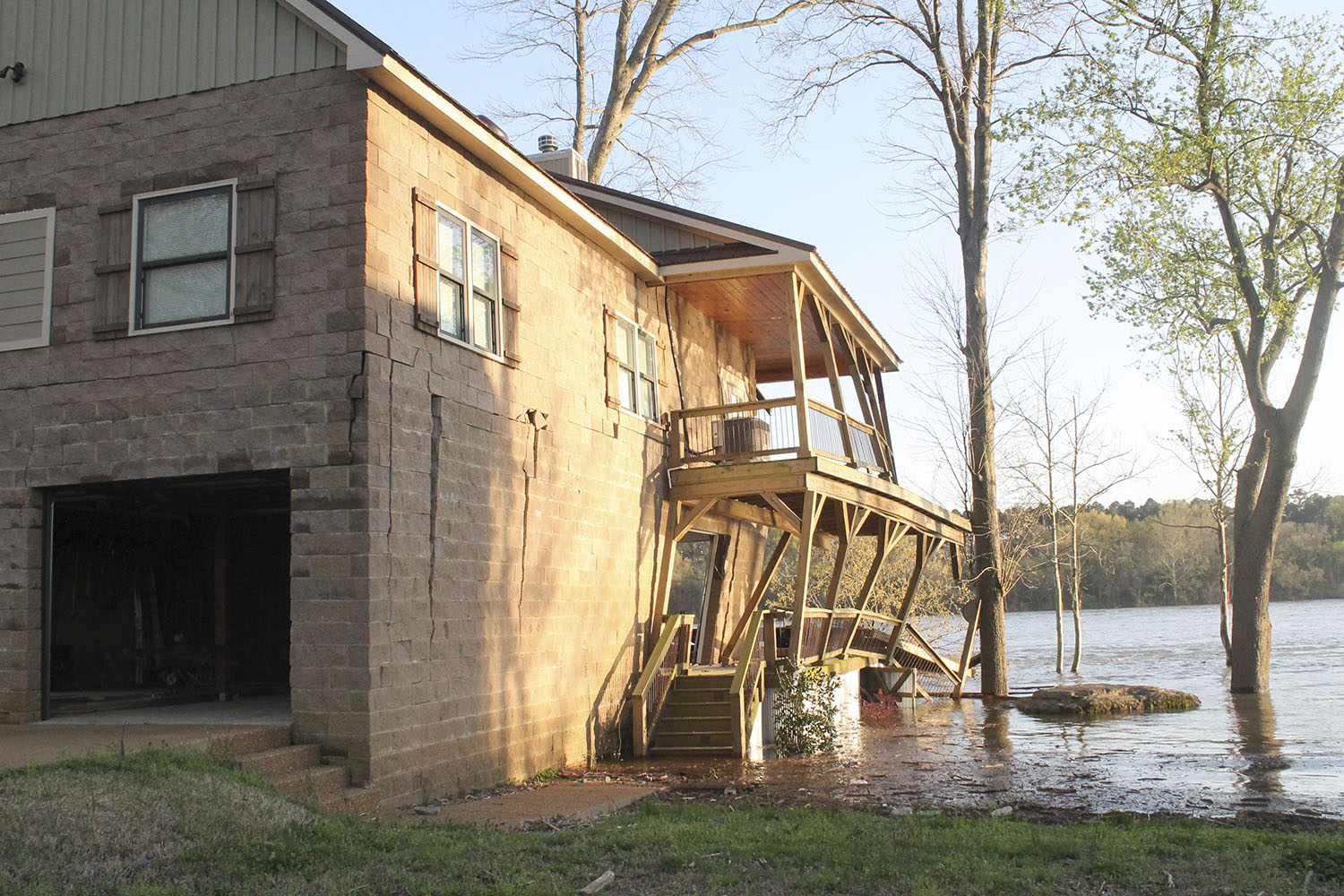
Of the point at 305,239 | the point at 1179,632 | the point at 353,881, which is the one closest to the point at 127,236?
the point at 305,239

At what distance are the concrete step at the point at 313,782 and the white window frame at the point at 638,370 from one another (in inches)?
270

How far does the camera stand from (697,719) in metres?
14.1

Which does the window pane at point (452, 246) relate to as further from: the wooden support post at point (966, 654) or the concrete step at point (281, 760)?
the wooden support post at point (966, 654)

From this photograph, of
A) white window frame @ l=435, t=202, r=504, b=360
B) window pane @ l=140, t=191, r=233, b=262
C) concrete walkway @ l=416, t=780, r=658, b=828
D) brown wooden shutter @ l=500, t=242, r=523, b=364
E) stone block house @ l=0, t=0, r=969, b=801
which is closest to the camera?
concrete walkway @ l=416, t=780, r=658, b=828

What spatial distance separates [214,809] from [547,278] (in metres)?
7.33

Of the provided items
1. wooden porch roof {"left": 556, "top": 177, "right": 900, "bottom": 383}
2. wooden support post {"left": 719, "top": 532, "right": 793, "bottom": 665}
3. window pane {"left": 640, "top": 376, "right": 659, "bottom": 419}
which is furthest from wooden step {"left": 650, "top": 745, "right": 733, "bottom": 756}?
wooden porch roof {"left": 556, "top": 177, "right": 900, "bottom": 383}

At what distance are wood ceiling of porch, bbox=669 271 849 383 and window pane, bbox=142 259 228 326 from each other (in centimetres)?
727

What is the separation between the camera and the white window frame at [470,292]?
35.0 feet

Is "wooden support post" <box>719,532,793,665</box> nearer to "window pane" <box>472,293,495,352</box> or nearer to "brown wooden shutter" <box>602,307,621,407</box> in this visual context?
"brown wooden shutter" <box>602,307,621,407</box>

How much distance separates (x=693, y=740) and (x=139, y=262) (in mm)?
8118

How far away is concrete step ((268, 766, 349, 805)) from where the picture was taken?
26.4ft

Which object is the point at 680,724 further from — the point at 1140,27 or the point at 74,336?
the point at 1140,27

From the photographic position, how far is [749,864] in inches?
268

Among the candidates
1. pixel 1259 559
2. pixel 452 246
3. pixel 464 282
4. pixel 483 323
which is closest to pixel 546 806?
pixel 483 323
